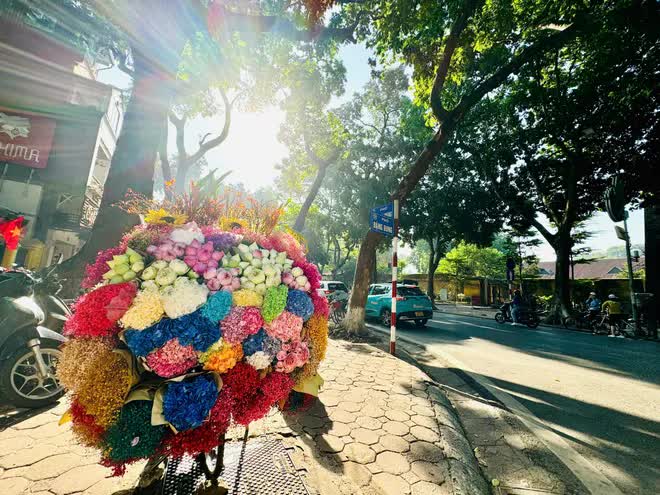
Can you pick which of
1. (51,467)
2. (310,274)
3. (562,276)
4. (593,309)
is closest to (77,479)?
(51,467)

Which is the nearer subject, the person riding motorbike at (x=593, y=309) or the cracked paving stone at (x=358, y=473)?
the cracked paving stone at (x=358, y=473)

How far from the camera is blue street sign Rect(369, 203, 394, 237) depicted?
6336mm

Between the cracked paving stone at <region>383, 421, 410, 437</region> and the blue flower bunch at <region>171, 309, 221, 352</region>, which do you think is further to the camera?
the cracked paving stone at <region>383, 421, 410, 437</region>

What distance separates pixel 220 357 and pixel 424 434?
2.39 meters

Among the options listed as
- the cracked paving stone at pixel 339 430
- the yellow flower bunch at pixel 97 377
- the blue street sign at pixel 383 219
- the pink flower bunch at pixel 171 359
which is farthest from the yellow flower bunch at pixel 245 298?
the blue street sign at pixel 383 219

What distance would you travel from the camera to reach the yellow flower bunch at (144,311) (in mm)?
1412

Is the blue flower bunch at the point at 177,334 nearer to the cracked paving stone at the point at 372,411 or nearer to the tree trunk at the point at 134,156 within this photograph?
the cracked paving stone at the point at 372,411

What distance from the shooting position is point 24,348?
3.01m

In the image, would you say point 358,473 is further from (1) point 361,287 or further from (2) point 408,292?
(2) point 408,292

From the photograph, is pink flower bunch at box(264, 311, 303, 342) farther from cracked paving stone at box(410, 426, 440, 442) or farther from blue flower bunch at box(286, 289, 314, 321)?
cracked paving stone at box(410, 426, 440, 442)

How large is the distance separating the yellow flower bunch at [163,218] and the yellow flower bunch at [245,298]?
2.07 feet

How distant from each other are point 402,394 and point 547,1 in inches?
434

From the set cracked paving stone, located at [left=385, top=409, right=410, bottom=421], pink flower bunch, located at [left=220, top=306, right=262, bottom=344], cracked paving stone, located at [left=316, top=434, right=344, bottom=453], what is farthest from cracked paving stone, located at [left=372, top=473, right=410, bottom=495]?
pink flower bunch, located at [left=220, top=306, right=262, bottom=344]

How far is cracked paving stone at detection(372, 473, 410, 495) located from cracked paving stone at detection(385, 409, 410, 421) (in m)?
0.99
